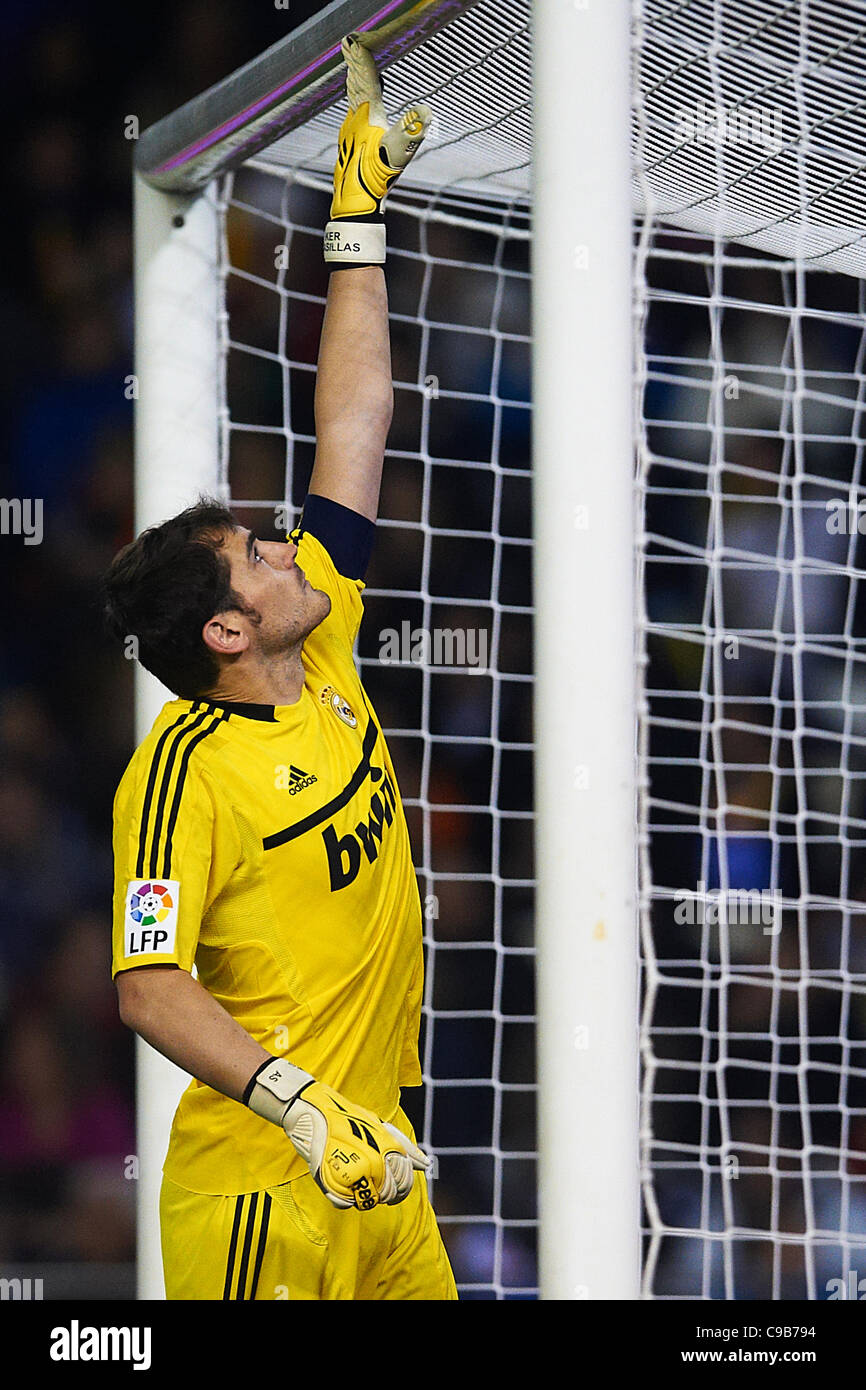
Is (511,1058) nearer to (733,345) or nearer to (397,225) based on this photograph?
(733,345)

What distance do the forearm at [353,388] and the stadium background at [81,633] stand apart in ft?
7.09

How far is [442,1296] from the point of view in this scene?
1.94 m

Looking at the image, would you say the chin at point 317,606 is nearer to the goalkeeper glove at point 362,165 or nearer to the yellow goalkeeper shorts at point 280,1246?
the goalkeeper glove at point 362,165

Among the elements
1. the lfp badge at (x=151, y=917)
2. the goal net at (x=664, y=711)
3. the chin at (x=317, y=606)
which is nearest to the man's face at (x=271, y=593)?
the chin at (x=317, y=606)

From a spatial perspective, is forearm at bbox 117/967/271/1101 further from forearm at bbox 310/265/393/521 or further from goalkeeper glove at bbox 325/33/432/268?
goalkeeper glove at bbox 325/33/432/268

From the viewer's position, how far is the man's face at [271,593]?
6.09ft

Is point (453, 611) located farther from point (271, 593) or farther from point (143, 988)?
point (143, 988)

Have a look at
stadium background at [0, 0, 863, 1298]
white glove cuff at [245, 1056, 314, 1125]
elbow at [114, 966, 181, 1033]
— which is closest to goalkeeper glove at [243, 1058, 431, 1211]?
white glove cuff at [245, 1056, 314, 1125]

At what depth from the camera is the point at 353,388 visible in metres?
2.06

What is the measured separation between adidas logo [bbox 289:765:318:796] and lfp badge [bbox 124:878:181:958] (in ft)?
0.65

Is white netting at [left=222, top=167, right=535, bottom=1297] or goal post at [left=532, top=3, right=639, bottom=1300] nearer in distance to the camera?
goal post at [left=532, top=3, right=639, bottom=1300]

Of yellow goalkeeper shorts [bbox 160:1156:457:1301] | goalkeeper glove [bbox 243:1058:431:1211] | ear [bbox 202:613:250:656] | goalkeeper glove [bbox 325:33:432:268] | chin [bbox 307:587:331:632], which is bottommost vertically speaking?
yellow goalkeeper shorts [bbox 160:1156:457:1301]

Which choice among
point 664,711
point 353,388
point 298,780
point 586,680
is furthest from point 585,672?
point 664,711

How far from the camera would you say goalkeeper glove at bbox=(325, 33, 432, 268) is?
2020 mm
